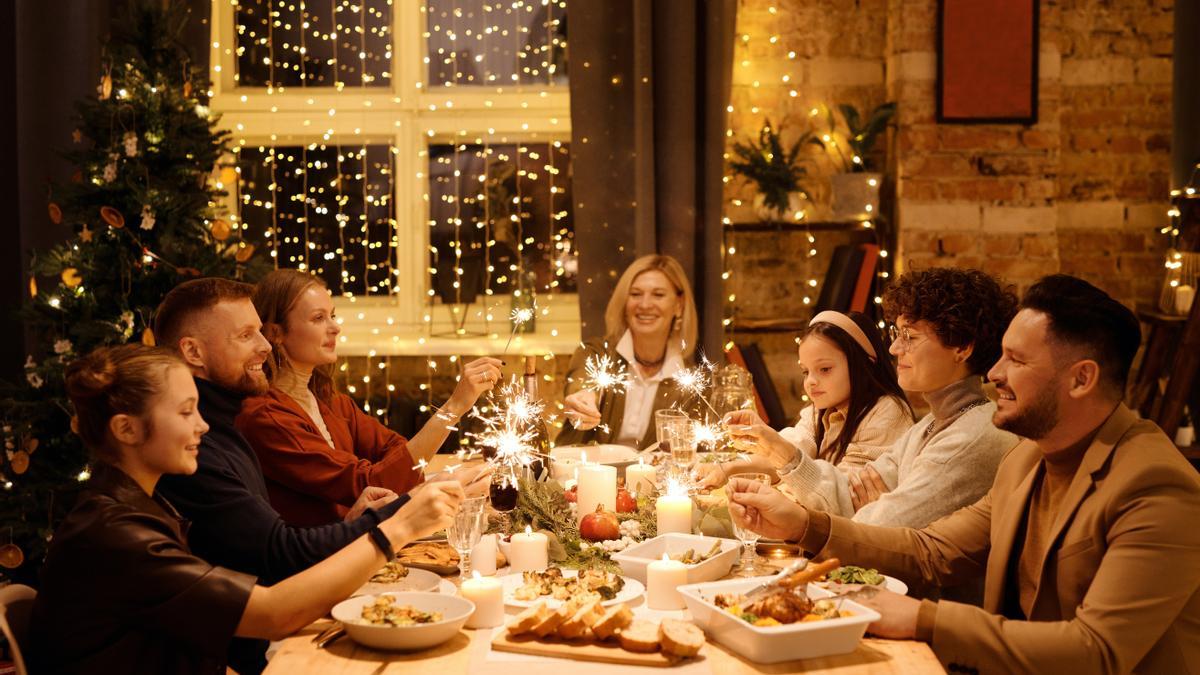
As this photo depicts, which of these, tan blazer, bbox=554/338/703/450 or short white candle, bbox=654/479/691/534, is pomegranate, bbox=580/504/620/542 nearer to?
short white candle, bbox=654/479/691/534

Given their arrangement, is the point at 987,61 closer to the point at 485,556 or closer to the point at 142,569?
the point at 485,556

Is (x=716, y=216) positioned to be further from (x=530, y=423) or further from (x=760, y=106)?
(x=530, y=423)

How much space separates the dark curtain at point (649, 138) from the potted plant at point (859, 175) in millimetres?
471

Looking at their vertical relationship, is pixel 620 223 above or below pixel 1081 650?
above

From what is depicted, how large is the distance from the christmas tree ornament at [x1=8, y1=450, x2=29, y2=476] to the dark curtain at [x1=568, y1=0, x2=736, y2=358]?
2.12 meters

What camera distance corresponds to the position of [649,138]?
4750 millimetres

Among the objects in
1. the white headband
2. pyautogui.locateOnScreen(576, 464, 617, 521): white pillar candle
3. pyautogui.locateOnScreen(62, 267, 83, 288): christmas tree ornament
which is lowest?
pyautogui.locateOnScreen(576, 464, 617, 521): white pillar candle

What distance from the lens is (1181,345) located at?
13.9 feet

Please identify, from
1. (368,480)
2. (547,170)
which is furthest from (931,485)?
(547,170)

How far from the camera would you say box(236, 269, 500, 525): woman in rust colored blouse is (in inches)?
106

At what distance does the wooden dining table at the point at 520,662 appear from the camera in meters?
1.76

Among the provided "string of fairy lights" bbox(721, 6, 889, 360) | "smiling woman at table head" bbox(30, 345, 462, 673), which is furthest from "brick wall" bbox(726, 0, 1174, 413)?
"smiling woman at table head" bbox(30, 345, 462, 673)

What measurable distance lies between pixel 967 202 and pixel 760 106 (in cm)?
93

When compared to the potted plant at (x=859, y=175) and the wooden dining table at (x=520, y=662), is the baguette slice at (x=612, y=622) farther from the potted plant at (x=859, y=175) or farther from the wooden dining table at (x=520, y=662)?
the potted plant at (x=859, y=175)
